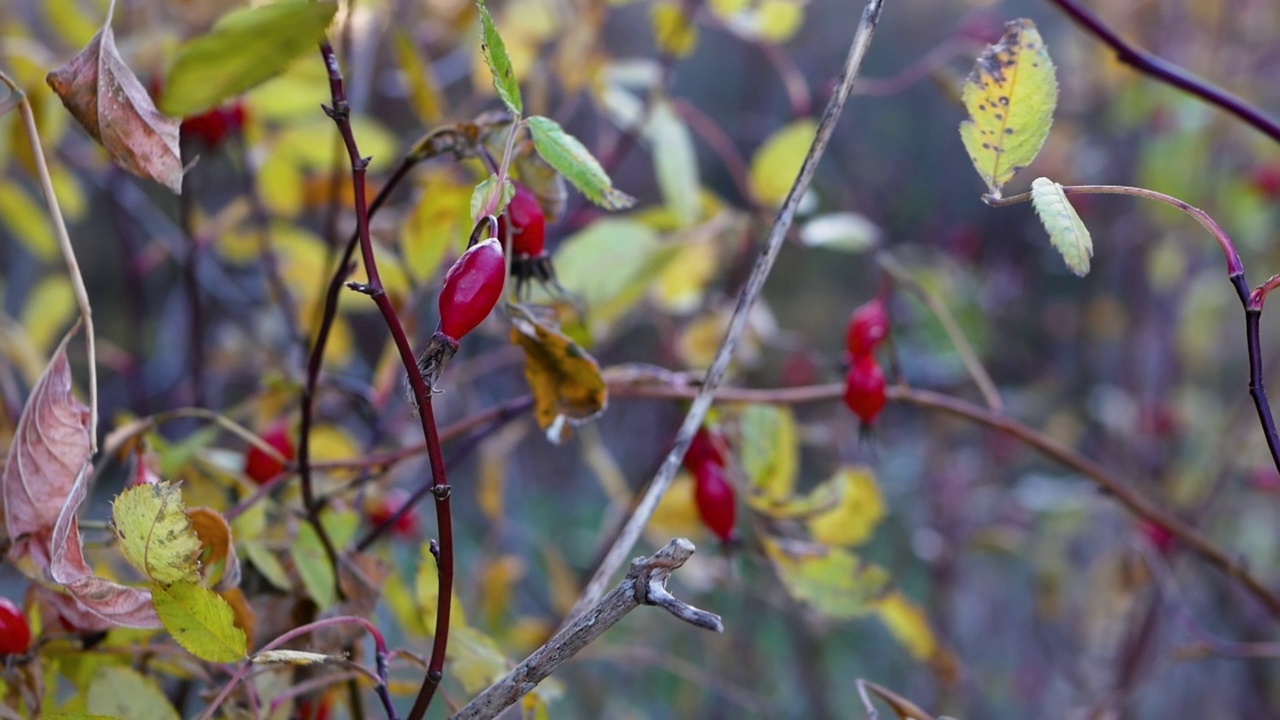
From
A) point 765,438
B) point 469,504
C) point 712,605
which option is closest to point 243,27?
point 765,438

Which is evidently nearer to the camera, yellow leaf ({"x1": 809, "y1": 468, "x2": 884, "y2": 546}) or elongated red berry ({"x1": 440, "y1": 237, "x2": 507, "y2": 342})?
elongated red berry ({"x1": 440, "y1": 237, "x2": 507, "y2": 342})

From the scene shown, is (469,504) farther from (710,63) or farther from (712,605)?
(710,63)

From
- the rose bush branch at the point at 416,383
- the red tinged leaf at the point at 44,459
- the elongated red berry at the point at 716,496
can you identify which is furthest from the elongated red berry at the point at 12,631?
the elongated red berry at the point at 716,496

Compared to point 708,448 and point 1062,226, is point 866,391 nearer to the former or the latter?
point 708,448

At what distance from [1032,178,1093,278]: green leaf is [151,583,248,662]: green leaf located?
0.90 ft

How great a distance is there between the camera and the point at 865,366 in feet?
1.68

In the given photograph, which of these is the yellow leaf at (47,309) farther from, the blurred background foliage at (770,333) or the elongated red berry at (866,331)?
the elongated red berry at (866,331)

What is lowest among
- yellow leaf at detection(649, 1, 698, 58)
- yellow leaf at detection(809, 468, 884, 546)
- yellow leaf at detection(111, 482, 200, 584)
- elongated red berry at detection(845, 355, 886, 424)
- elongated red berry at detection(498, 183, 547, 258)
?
yellow leaf at detection(809, 468, 884, 546)

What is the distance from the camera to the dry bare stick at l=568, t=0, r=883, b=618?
0.37 metres

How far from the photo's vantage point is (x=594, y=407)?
0.40 meters

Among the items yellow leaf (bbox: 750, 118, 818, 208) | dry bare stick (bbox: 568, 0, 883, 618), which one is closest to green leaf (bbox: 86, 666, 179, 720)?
dry bare stick (bbox: 568, 0, 883, 618)

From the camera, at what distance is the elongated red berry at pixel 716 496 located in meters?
0.52

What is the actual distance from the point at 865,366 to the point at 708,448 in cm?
9

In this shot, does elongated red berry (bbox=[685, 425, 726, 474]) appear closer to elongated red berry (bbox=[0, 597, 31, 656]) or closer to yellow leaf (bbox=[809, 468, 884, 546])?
yellow leaf (bbox=[809, 468, 884, 546])
